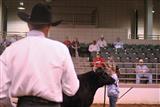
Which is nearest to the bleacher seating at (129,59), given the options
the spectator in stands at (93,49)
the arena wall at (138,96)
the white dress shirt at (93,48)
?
the spectator in stands at (93,49)

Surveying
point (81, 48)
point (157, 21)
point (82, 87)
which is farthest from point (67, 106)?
point (157, 21)

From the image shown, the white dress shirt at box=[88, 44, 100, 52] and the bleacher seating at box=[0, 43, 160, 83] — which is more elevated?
the white dress shirt at box=[88, 44, 100, 52]

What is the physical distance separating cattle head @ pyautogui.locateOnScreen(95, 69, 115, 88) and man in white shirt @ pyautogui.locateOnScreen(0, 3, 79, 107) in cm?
734

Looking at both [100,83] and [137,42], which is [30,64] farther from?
[137,42]

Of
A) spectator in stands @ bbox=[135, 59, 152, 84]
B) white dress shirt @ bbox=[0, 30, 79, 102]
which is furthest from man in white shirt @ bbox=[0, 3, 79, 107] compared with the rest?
spectator in stands @ bbox=[135, 59, 152, 84]

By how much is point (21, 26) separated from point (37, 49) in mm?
36811

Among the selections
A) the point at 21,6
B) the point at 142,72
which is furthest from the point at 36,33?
the point at 21,6

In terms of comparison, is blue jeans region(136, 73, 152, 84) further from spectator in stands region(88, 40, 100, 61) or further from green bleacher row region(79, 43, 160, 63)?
spectator in stands region(88, 40, 100, 61)

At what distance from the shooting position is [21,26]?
40.3 metres

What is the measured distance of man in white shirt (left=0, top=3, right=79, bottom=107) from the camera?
3.77 meters

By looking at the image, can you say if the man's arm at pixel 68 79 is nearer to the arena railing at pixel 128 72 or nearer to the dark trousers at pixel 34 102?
the dark trousers at pixel 34 102

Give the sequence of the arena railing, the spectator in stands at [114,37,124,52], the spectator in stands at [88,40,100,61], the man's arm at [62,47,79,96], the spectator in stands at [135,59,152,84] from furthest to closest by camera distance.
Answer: the spectator in stands at [114,37,124,52] → the spectator in stands at [88,40,100,61] → the arena railing → the spectator in stands at [135,59,152,84] → the man's arm at [62,47,79,96]

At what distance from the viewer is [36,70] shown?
12.4ft

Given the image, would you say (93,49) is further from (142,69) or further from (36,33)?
(36,33)
